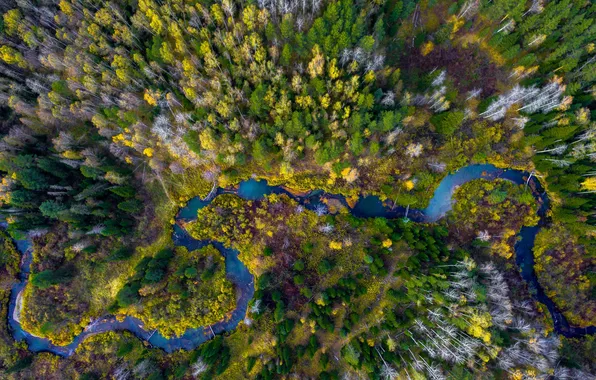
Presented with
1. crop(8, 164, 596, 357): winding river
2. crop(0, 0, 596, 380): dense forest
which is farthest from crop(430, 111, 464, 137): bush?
crop(8, 164, 596, 357): winding river

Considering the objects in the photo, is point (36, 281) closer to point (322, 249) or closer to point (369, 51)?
point (322, 249)

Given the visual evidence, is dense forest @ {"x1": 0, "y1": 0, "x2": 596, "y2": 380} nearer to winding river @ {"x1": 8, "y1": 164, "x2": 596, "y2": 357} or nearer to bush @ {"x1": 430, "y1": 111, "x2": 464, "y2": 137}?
bush @ {"x1": 430, "y1": 111, "x2": 464, "y2": 137}

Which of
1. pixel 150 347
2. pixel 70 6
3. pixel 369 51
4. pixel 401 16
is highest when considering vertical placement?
pixel 401 16

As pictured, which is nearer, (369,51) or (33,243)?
(369,51)

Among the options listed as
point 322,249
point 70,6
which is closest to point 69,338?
point 322,249

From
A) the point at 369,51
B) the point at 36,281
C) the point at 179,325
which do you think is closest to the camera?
the point at 369,51
